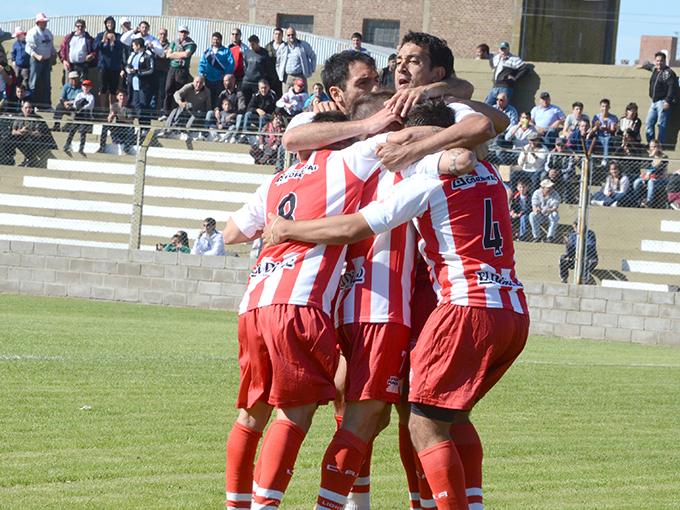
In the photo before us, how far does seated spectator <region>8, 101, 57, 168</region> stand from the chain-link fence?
0.02 m

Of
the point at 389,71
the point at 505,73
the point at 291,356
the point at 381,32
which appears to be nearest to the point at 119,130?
the point at 389,71

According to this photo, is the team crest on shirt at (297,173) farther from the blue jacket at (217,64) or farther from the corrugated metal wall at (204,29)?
the corrugated metal wall at (204,29)

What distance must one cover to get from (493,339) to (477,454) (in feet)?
1.71

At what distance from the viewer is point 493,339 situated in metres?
3.48

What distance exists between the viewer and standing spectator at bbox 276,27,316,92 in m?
20.0

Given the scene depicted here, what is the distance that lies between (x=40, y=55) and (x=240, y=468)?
19995mm

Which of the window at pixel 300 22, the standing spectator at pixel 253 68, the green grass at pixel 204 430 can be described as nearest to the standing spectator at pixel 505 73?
the standing spectator at pixel 253 68

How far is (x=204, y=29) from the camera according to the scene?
1481 inches

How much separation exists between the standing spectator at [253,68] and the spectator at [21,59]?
6.12 metres

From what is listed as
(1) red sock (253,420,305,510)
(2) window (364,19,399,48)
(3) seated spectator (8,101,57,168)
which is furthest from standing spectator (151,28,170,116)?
(2) window (364,19,399,48)

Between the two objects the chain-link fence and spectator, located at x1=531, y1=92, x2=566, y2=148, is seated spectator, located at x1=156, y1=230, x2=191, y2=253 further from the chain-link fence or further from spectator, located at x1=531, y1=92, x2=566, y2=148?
spectator, located at x1=531, y1=92, x2=566, y2=148

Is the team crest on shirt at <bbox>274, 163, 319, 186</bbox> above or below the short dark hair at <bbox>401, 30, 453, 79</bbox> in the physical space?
below

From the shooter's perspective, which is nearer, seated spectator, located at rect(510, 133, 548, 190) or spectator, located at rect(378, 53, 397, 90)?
spectator, located at rect(378, 53, 397, 90)

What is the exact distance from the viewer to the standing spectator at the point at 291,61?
65.7 feet
